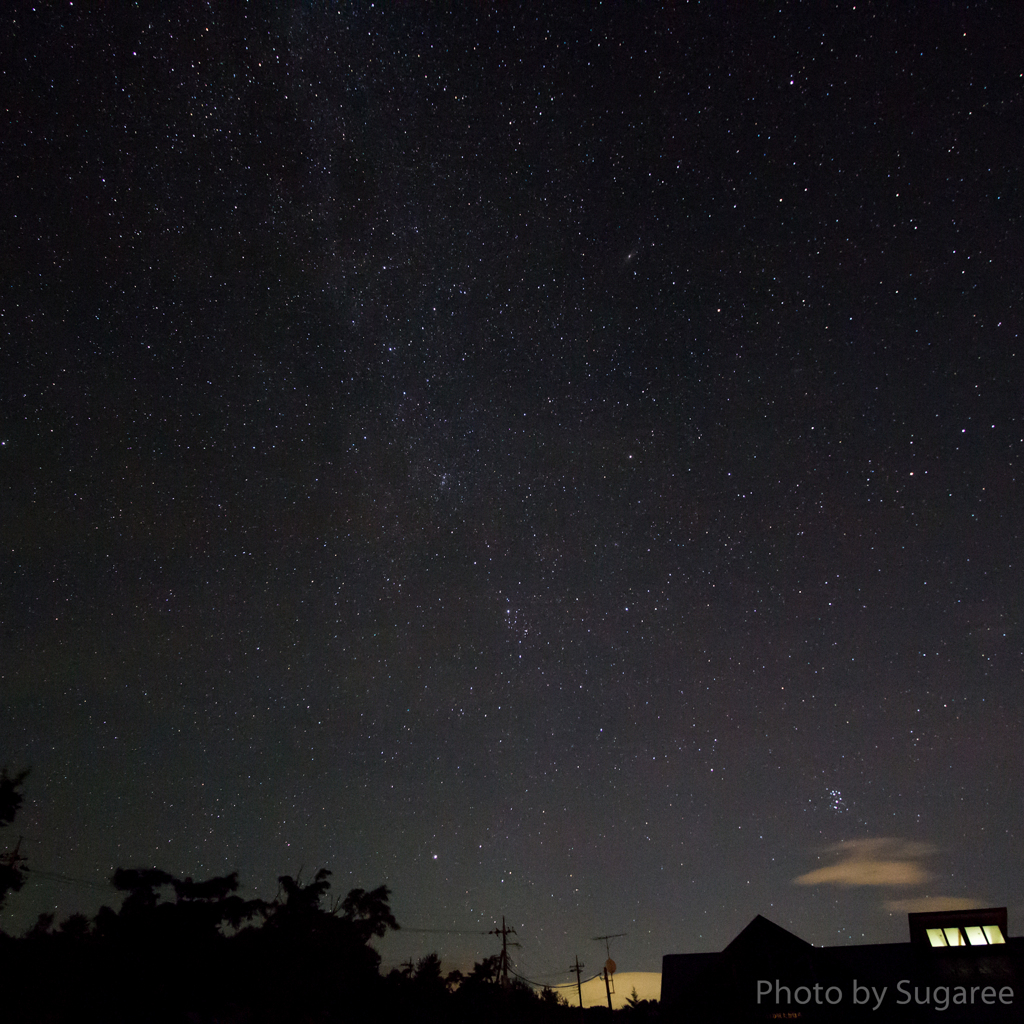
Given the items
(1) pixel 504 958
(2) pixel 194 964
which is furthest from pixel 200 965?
(1) pixel 504 958

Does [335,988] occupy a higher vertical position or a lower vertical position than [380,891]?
lower

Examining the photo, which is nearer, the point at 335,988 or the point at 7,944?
the point at 7,944

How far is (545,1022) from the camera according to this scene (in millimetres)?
44969

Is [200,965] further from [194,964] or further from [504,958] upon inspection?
[504,958]

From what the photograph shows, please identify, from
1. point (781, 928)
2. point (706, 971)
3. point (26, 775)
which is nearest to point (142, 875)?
point (26, 775)

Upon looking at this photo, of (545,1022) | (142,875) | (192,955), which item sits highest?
(142,875)

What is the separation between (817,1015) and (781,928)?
104 inches

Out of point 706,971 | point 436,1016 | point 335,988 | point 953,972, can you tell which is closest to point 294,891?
point 335,988

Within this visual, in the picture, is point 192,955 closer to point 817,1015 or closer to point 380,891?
point 380,891

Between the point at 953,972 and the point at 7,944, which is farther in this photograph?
the point at 953,972

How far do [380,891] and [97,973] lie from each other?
17672 mm

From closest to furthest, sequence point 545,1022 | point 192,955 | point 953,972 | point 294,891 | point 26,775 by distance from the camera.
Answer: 1. point 26,775
2. point 192,955
3. point 953,972
4. point 294,891
5. point 545,1022

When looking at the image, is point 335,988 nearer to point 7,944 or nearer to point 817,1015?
point 7,944


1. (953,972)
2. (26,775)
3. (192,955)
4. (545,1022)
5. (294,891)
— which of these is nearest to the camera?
(26,775)
